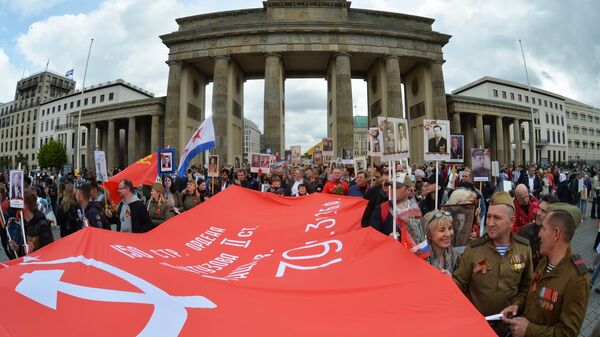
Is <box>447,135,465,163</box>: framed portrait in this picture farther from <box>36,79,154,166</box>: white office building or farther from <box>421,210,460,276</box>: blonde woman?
<box>36,79,154,166</box>: white office building

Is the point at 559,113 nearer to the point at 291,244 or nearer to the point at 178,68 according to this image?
the point at 178,68

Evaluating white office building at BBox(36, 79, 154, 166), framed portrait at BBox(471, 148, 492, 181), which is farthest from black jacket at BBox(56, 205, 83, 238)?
white office building at BBox(36, 79, 154, 166)

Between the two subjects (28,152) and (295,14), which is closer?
(295,14)

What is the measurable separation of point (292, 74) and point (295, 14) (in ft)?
31.9

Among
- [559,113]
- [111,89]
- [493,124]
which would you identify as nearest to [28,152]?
[111,89]

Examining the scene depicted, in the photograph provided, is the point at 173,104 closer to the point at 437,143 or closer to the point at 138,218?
the point at 138,218

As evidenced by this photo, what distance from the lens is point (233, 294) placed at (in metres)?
2.47

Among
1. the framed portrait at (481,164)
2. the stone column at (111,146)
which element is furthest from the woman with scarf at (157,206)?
the stone column at (111,146)

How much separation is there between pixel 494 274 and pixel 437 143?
3729mm

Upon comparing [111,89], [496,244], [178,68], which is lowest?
[496,244]

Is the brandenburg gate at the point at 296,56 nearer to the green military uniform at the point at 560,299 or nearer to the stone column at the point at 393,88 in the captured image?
the stone column at the point at 393,88

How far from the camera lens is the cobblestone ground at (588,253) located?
4.31 meters

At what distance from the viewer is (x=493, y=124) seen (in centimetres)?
4997

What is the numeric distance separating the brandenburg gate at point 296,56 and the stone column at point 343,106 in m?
0.10
